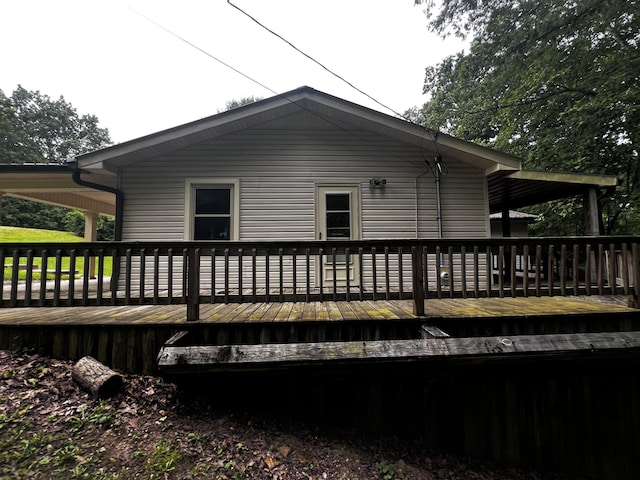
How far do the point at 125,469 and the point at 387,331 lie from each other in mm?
2269

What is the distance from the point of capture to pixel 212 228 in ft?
17.3

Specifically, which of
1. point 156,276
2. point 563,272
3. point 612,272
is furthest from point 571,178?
point 156,276

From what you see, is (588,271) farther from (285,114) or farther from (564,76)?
(564,76)

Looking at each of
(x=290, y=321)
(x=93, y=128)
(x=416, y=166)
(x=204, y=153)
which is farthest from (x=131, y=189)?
(x=93, y=128)

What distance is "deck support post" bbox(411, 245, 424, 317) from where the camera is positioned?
291 centimetres

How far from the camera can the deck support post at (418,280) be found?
2.91m

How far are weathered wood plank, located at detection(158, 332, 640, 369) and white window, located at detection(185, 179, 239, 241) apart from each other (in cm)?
312

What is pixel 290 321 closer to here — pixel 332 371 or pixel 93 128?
pixel 332 371

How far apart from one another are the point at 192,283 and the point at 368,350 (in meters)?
A: 1.80

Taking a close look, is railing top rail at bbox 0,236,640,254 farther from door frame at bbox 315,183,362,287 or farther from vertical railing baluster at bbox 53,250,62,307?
door frame at bbox 315,183,362,287

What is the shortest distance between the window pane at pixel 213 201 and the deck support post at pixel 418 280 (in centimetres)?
364

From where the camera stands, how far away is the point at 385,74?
1218cm

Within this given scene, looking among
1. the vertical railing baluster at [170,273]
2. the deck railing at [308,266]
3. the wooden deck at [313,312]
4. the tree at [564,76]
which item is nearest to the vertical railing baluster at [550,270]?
the deck railing at [308,266]

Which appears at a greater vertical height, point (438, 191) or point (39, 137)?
point (39, 137)
